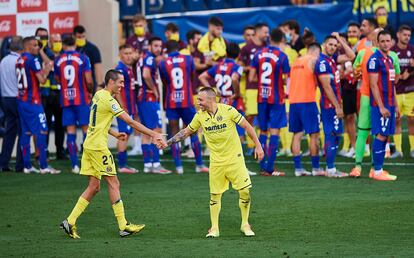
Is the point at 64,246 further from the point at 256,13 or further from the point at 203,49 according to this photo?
the point at 256,13

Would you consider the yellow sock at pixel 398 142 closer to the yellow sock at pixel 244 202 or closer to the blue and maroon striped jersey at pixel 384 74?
the blue and maroon striped jersey at pixel 384 74

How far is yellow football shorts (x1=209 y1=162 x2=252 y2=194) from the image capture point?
35.7 ft

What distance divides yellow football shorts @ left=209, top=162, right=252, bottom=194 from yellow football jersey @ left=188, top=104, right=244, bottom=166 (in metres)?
0.06

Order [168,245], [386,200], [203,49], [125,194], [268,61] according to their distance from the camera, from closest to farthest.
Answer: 1. [168,245]
2. [386,200]
3. [125,194]
4. [268,61]
5. [203,49]

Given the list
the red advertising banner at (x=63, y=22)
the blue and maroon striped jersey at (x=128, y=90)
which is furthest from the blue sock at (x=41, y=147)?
the red advertising banner at (x=63, y=22)

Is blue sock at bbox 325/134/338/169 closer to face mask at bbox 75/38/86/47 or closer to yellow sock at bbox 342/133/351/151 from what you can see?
yellow sock at bbox 342/133/351/151

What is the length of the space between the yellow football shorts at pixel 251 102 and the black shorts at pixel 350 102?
1812mm

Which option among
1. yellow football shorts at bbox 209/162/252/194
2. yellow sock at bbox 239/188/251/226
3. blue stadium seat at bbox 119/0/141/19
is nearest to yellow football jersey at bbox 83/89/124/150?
yellow football shorts at bbox 209/162/252/194

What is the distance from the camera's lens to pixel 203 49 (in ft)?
64.4

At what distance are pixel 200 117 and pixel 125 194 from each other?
12.7 ft

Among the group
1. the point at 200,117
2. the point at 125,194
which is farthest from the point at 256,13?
the point at 200,117

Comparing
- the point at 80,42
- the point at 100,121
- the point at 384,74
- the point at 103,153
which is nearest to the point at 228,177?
the point at 103,153

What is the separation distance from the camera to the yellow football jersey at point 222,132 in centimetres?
1090

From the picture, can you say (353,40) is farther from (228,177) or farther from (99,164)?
(99,164)
